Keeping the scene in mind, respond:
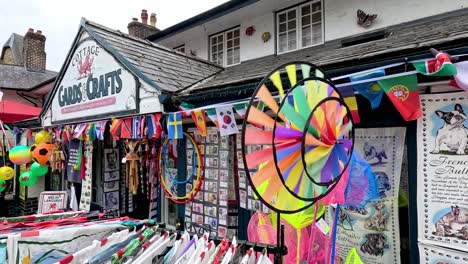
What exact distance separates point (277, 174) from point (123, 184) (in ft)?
21.5

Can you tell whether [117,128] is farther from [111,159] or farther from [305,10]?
[305,10]

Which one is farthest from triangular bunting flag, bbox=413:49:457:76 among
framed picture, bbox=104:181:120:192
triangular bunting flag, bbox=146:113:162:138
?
framed picture, bbox=104:181:120:192

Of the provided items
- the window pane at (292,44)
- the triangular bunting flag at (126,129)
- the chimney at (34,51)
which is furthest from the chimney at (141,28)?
the chimney at (34,51)

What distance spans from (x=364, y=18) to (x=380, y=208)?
431 cm

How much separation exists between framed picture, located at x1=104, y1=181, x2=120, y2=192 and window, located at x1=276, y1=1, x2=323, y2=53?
17.1 feet

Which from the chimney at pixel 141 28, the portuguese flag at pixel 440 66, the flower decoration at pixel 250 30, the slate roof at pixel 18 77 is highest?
the chimney at pixel 141 28

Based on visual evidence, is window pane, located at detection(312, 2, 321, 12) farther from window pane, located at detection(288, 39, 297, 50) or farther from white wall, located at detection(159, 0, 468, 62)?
window pane, located at detection(288, 39, 297, 50)

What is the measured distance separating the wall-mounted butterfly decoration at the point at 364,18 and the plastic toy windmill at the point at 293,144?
16.2ft

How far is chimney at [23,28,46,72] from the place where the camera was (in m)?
17.6

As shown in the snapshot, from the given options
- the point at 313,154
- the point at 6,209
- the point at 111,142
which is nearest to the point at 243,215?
the point at 313,154

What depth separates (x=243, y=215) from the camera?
4.95 m

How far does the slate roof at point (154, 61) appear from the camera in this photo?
5297mm

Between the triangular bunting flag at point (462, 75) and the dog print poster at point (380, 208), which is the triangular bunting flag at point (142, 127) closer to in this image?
the dog print poster at point (380, 208)

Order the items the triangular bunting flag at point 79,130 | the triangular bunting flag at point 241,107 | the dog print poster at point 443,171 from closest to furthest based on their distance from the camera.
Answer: the dog print poster at point 443,171 → the triangular bunting flag at point 241,107 → the triangular bunting flag at point 79,130
